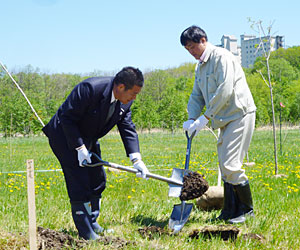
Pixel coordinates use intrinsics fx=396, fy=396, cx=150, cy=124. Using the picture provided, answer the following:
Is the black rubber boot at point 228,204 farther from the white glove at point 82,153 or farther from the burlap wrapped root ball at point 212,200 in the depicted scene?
the white glove at point 82,153

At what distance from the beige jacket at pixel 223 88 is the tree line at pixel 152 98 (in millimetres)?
3119

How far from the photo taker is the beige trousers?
3.94 m

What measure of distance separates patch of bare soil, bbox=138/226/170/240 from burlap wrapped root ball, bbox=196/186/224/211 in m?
0.95

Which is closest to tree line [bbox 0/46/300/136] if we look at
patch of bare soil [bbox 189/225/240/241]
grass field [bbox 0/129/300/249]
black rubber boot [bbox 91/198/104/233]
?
grass field [bbox 0/129/300/249]

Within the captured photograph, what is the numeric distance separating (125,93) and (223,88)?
1.07m

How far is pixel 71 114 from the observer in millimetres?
3316

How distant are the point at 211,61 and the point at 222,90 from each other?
36cm

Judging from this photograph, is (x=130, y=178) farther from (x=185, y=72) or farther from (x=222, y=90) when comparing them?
(x=185, y=72)

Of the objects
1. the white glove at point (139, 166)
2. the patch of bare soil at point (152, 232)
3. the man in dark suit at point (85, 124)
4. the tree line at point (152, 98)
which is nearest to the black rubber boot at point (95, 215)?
the man in dark suit at point (85, 124)

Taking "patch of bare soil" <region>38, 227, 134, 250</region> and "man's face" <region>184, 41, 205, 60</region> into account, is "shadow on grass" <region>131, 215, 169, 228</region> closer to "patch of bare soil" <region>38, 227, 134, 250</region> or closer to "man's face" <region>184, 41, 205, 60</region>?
"patch of bare soil" <region>38, 227, 134, 250</region>

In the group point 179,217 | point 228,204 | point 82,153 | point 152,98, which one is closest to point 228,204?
point 228,204

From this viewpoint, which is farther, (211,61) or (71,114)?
(211,61)

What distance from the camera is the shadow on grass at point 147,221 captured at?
3965 mm

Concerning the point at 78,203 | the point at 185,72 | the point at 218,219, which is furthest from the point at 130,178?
the point at 185,72
